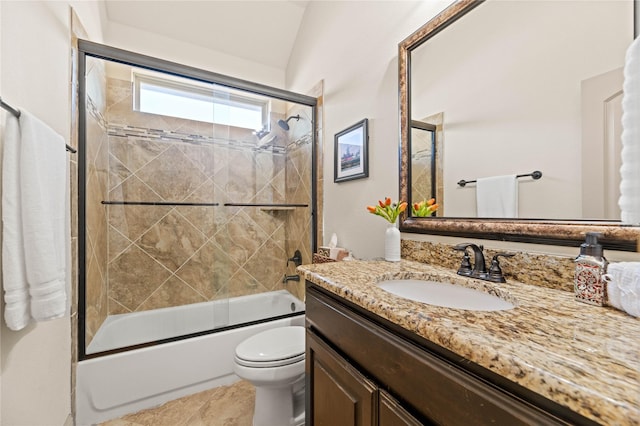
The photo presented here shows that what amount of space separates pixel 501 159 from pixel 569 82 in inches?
10.8

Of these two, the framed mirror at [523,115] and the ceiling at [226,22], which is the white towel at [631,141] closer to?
the framed mirror at [523,115]

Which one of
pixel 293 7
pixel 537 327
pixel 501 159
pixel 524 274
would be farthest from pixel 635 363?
pixel 293 7

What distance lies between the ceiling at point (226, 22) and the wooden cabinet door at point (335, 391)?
2596 millimetres

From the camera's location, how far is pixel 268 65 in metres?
2.70

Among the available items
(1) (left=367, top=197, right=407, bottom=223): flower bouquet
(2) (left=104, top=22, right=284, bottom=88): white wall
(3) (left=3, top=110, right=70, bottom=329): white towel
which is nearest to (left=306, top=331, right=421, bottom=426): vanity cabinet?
(1) (left=367, top=197, right=407, bottom=223): flower bouquet

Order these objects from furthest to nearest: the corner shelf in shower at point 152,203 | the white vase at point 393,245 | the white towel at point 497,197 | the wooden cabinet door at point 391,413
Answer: the corner shelf in shower at point 152,203
the white vase at point 393,245
the white towel at point 497,197
the wooden cabinet door at point 391,413

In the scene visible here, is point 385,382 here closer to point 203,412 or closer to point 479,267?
point 479,267

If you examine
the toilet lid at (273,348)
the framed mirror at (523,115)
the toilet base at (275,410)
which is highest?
the framed mirror at (523,115)

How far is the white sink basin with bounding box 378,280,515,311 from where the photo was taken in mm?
819

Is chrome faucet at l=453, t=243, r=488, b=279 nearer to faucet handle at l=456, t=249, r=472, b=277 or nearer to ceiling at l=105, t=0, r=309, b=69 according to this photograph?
faucet handle at l=456, t=249, r=472, b=277

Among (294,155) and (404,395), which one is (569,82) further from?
(294,155)

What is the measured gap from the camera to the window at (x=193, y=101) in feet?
6.86

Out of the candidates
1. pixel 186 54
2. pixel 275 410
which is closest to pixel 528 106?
pixel 275 410

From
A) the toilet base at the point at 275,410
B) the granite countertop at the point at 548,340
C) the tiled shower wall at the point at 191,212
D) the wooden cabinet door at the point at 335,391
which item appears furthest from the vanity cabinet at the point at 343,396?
the tiled shower wall at the point at 191,212
